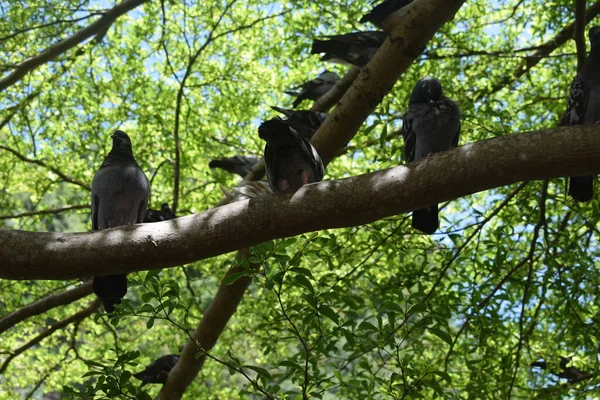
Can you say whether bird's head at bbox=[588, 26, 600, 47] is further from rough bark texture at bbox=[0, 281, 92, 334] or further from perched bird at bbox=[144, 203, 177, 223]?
rough bark texture at bbox=[0, 281, 92, 334]

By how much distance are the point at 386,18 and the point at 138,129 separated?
233 inches

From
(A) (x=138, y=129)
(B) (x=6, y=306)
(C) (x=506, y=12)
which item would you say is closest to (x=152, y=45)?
(A) (x=138, y=129)

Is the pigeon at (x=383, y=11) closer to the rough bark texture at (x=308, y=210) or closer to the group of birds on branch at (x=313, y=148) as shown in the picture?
the group of birds on branch at (x=313, y=148)

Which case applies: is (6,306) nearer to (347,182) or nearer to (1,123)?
(1,123)

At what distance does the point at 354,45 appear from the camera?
5625 mm

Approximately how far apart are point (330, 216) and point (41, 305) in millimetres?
4714

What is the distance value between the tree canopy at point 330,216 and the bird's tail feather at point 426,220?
568 mm

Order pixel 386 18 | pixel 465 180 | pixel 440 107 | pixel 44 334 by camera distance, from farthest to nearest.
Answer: pixel 44 334 < pixel 440 107 < pixel 386 18 < pixel 465 180

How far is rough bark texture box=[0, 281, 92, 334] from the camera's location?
6.47 meters

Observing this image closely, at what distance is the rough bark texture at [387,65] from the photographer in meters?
4.22

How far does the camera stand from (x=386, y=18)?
4.62 m

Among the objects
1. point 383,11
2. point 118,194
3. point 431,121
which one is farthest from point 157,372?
point 383,11

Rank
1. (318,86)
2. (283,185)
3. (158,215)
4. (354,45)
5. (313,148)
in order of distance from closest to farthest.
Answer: (313,148) < (283,185) < (354,45) < (158,215) < (318,86)

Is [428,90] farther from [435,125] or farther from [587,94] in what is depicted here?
[587,94]
